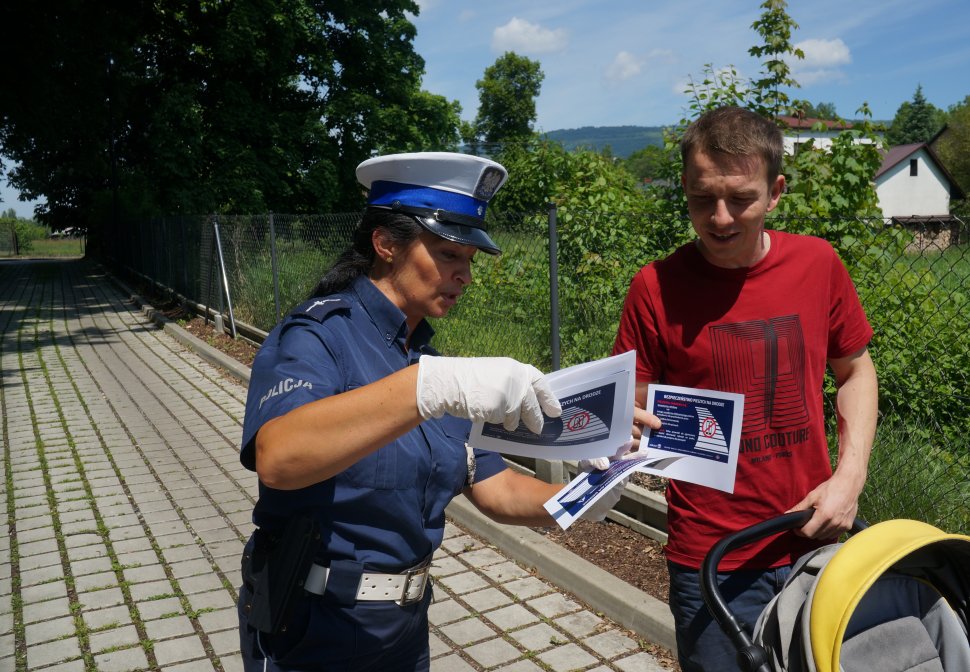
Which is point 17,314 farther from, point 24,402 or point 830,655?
point 830,655

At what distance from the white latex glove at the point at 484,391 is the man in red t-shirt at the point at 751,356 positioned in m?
0.43

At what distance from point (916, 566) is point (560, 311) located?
4.38 meters

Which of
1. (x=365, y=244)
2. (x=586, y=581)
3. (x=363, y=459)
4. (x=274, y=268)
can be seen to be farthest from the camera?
(x=274, y=268)

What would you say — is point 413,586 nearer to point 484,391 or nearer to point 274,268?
point 484,391

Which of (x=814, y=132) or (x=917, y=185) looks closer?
(x=814, y=132)

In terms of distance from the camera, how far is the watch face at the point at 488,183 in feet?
6.86

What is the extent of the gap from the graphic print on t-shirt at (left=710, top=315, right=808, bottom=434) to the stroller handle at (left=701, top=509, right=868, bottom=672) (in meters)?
0.28

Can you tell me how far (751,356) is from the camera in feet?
7.05

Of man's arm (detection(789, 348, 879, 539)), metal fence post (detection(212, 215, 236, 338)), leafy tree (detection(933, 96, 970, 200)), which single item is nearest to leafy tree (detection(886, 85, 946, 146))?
leafy tree (detection(933, 96, 970, 200))

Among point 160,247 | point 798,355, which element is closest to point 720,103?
point 798,355

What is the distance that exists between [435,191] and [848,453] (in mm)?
1303

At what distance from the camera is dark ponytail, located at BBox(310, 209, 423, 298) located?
192 cm

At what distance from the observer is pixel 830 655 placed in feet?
4.63

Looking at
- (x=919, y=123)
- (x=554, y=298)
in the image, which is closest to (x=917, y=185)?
(x=919, y=123)
